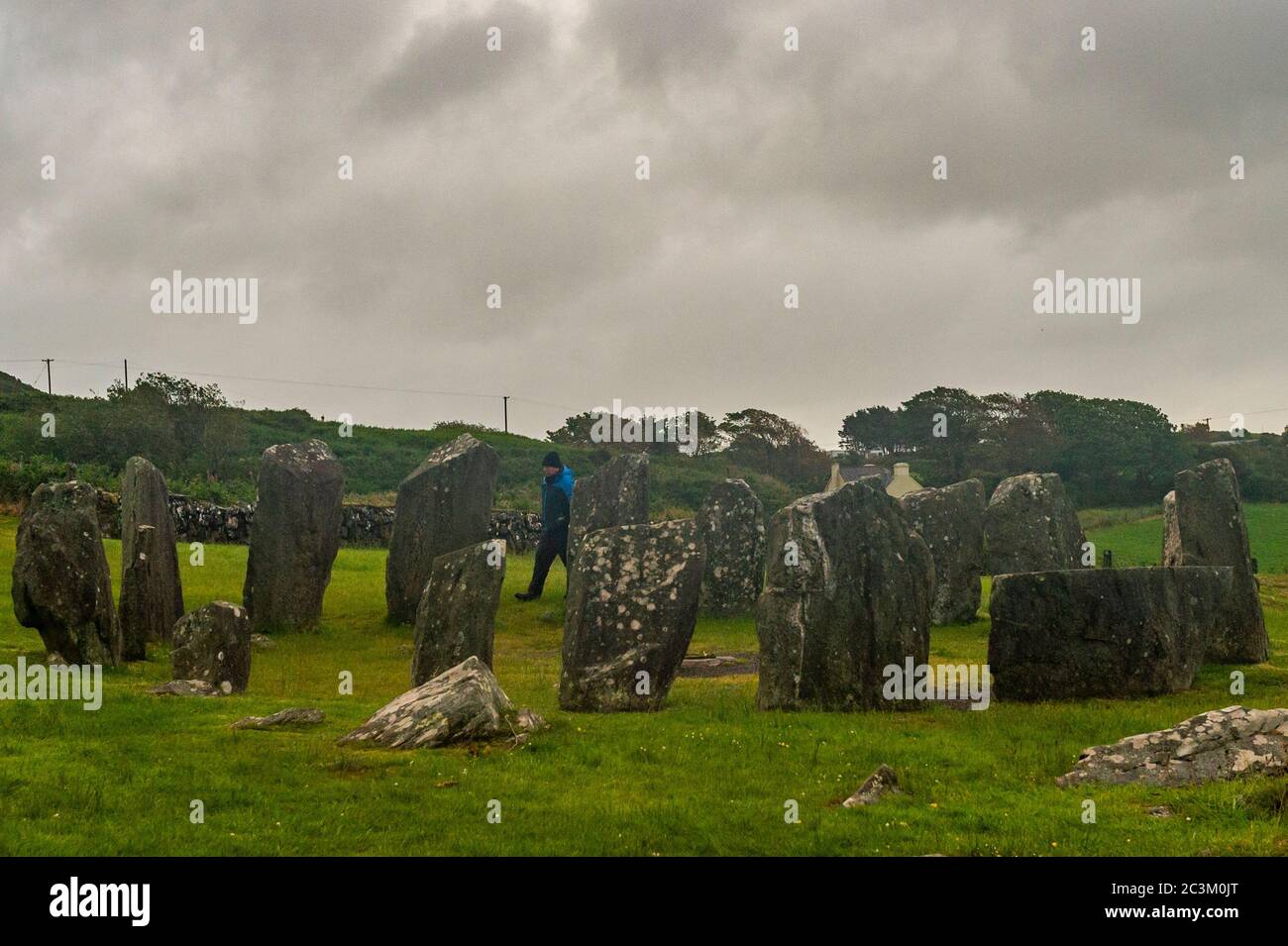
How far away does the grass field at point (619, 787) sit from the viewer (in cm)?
858

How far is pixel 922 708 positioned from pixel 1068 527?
1254cm

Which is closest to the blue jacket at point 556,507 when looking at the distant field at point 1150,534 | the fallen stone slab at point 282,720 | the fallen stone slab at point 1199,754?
the fallen stone slab at point 282,720

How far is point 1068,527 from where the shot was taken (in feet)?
84.1

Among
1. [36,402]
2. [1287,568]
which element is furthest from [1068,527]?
[36,402]

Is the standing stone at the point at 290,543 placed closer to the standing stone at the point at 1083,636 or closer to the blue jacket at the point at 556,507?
the blue jacket at the point at 556,507

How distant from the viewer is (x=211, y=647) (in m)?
16.0

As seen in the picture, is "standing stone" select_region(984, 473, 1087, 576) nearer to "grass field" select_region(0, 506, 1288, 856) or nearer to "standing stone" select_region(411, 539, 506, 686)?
"grass field" select_region(0, 506, 1288, 856)

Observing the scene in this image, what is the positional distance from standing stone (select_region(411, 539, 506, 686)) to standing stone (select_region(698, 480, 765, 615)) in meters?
9.78

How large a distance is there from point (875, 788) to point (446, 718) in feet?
13.6

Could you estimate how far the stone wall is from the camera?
33.6 metres

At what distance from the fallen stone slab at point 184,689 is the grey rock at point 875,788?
8247mm

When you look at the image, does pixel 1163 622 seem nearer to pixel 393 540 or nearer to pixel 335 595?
pixel 393 540

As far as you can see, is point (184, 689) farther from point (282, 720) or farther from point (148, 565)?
point (148, 565)

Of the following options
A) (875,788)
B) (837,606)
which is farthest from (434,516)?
(875,788)
